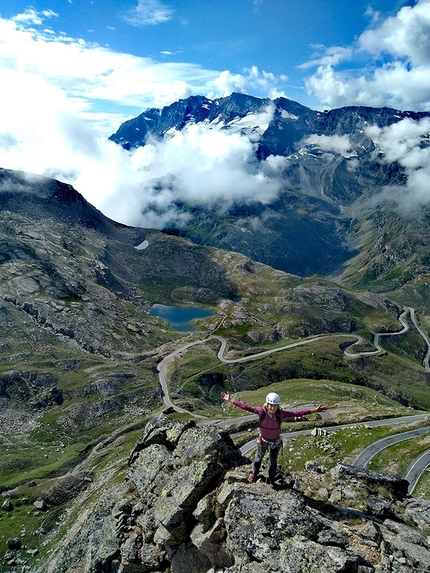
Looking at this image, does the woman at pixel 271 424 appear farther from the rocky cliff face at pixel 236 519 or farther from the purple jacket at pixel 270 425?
the rocky cliff face at pixel 236 519

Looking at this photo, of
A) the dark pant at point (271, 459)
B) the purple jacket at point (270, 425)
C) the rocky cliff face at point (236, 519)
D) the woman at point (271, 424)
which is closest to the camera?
the rocky cliff face at point (236, 519)

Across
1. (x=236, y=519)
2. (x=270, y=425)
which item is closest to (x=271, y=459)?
(x=270, y=425)

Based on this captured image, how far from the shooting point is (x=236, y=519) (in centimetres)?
2591

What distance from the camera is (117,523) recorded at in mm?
34156

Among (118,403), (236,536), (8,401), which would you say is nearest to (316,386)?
(118,403)

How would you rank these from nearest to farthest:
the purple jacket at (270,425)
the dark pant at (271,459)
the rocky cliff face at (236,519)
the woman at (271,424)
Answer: the rocky cliff face at (236,519), the woman at (271,424), the purple jacket at (270,425), the dark pant at (271,459)

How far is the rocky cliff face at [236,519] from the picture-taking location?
23.8 meters

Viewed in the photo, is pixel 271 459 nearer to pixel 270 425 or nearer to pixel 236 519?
pixel 270 425

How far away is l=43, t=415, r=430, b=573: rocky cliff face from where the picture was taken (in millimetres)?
23797

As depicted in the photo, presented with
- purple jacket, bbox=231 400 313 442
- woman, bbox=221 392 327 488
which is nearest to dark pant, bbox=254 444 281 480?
woman, bbox=221 392 327 488

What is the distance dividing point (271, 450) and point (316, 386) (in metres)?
177

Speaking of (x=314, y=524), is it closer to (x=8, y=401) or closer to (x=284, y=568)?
(x=284, y=568)

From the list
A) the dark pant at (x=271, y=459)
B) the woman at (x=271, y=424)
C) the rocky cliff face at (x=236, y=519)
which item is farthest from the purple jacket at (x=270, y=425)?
the rocky cliff face at (x=236, y=519)

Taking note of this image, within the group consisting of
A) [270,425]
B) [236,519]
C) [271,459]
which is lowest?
[236,519]
